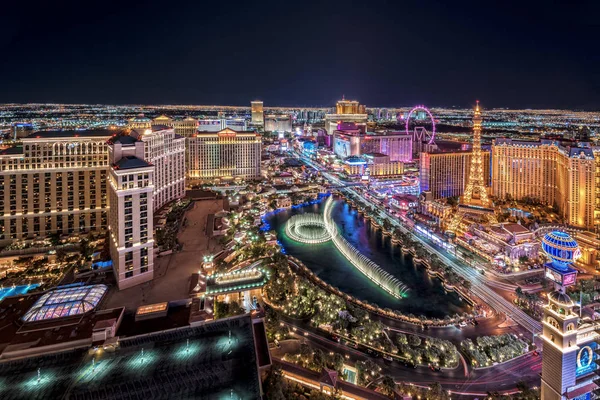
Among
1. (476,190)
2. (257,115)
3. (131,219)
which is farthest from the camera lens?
(257,115)

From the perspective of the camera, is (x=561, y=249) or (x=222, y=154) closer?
(x=561, y=249)

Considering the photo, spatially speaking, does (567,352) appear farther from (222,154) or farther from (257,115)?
(257,115)

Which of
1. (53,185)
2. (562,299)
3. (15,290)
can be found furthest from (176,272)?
(562,299)

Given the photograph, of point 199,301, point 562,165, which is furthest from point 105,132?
point 562,165

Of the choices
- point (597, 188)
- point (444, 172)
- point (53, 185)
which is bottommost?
point (597, 188)

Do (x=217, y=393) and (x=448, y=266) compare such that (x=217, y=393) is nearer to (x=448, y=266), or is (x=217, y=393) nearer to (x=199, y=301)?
(x=199, y=301)
